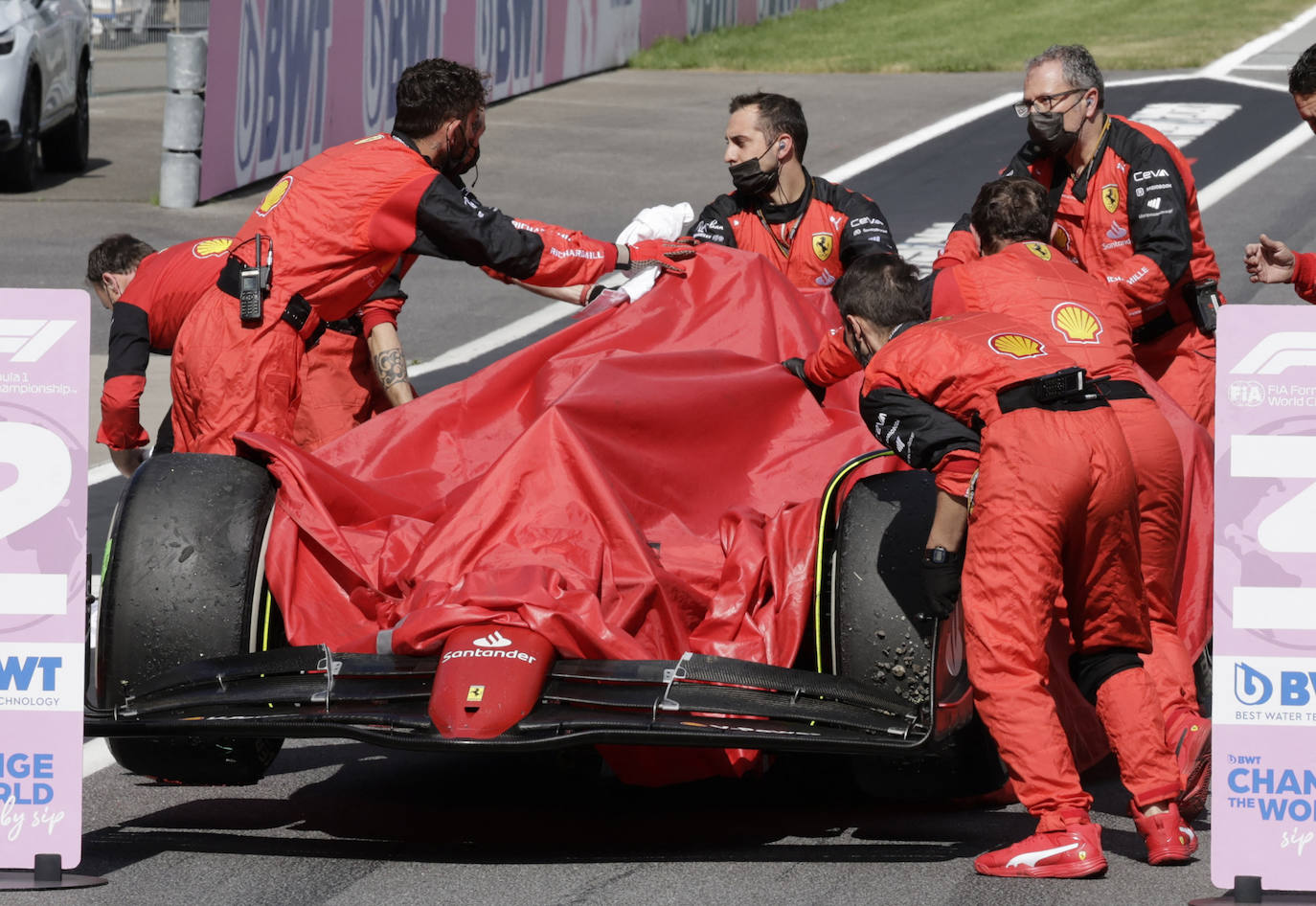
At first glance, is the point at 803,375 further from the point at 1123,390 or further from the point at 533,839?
the point at 533,839

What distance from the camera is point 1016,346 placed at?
17.6 feet

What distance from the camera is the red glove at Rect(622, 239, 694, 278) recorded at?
273 inches

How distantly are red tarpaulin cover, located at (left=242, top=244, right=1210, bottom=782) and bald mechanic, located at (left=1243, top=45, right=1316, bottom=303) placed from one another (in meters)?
1.45

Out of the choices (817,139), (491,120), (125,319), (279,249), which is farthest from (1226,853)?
(491,120)

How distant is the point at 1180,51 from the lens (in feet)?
81.1

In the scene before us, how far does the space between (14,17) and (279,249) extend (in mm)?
10538

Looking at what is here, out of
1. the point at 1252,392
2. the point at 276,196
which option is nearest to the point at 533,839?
the point at 1252,392

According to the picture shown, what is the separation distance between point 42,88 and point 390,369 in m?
10.0

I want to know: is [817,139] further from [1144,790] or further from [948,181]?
[1144,790]

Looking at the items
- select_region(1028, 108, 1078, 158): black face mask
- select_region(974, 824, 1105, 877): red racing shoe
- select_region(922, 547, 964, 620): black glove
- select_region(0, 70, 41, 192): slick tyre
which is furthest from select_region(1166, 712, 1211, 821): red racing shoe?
select_region(0, 70, 41, 192): slick tyre

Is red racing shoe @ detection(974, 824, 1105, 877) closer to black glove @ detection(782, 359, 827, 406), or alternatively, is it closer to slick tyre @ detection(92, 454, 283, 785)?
black glove @ detection(782, 359, 827, 406)

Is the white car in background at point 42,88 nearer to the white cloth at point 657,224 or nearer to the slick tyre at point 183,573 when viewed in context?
the white cloth at point 657,224

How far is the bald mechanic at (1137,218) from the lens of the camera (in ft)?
23.9

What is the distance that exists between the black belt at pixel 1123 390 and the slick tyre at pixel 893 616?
0.65 m
